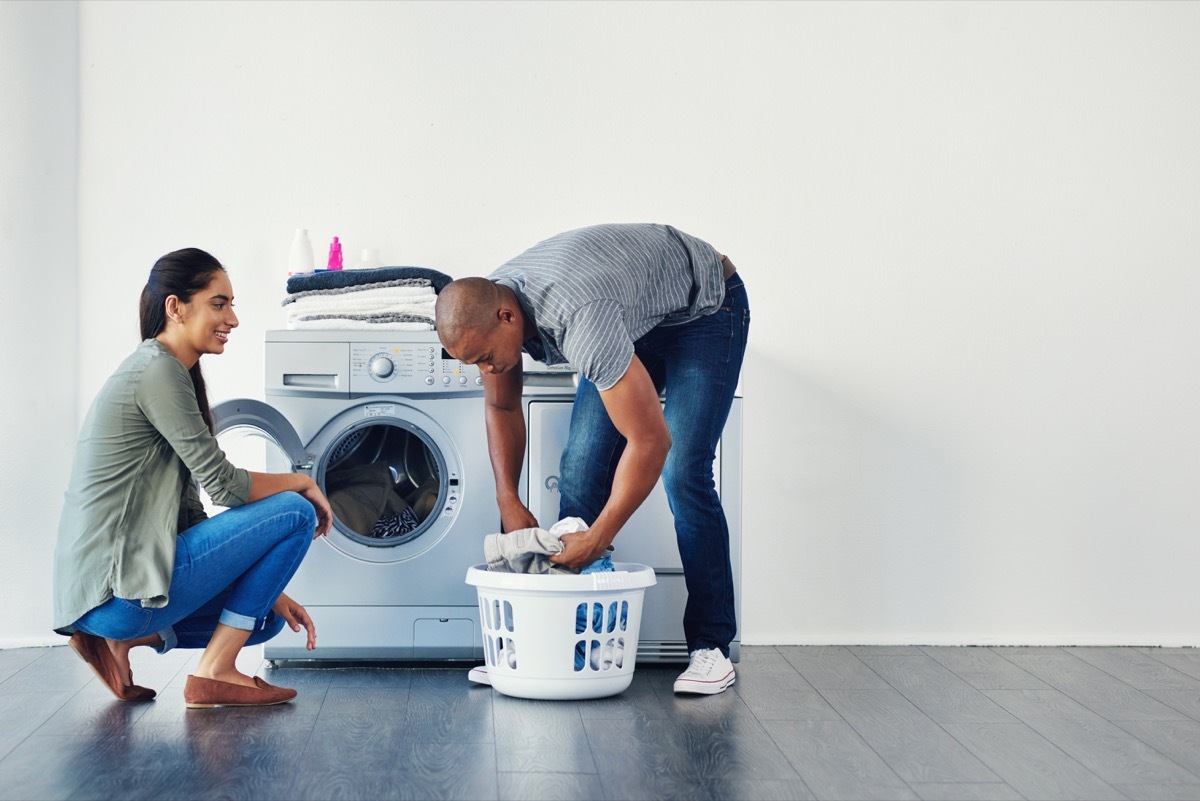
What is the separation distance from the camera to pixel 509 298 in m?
1.95

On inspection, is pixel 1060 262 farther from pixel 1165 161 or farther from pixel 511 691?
pixel 511 691

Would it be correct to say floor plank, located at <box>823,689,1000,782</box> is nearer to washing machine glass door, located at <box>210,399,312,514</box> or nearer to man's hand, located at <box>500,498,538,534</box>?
Result: man's hand, located at <box>500,498,538,534</box>

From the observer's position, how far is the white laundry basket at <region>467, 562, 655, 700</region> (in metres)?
2.08

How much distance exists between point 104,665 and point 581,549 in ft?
3.04

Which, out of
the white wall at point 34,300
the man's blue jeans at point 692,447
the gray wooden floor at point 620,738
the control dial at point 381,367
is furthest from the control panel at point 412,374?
the white wall at point 34,300

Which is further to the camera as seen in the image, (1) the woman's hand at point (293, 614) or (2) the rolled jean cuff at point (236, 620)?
(1) the woman's hand at point (293, 614)

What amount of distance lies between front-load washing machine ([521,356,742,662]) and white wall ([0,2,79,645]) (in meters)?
1.24

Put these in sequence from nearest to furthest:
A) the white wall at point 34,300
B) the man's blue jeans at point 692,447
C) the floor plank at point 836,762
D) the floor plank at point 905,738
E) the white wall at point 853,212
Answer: the floor plank at point 836,762 < the floor plank at point 905,738 < the man's blue jeans at point 692,447 < the white wall at point 34,300 < the white wall at point 853,212

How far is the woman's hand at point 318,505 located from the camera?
7.05 feet

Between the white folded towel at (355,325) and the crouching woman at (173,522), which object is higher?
the white folded towel at (355,325)

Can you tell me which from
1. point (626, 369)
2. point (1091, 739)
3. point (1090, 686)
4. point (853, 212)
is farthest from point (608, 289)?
point (1090, 686)

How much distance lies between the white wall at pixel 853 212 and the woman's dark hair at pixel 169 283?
0.92 metres

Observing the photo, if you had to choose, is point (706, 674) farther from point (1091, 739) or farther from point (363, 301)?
point (363, 301)

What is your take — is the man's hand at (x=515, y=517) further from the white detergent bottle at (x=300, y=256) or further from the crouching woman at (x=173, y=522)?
the white detergent bottle at (x=300, y=256)
